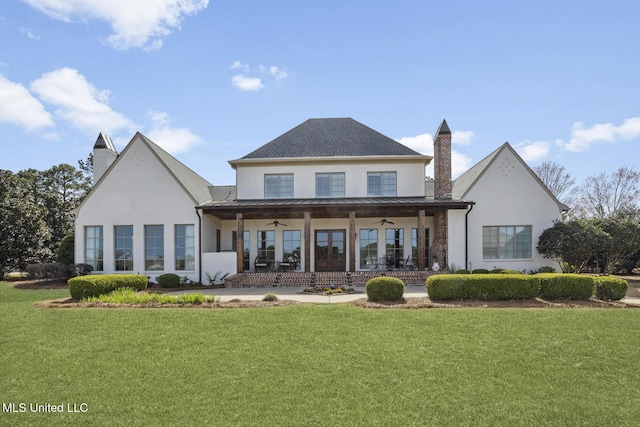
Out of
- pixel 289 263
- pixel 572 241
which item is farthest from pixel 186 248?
pixel 572 241

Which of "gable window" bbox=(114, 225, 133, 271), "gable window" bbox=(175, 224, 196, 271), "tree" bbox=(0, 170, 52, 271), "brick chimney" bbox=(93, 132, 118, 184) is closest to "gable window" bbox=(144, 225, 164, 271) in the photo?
"gable window" bbox=(114, 225, 133, 271)

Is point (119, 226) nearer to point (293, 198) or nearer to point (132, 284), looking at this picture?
point (132, 284)

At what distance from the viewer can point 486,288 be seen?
37.7 ft

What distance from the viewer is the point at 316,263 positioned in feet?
68.2

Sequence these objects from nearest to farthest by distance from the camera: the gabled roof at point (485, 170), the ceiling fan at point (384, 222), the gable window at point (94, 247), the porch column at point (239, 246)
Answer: the porch column at point (239, 246) < the gable window at point (94, 247) < the gabled roof at point (485, 170) < the ceiling fan at point (384, 222)

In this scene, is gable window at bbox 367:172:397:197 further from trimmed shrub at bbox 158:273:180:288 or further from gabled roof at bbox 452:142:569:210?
trimmed shrub at bbox 158:273:180:288

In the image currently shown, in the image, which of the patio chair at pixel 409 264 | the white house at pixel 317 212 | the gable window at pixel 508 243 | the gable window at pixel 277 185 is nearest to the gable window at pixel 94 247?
the white house at pixel 317 212

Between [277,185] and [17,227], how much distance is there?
1506cm

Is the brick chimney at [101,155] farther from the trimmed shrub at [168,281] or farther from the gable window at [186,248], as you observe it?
the trimmed shrub at [168,281]

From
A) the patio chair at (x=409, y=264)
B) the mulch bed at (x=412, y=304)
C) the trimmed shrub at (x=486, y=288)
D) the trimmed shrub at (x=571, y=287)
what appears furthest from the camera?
the patio chair at (x=409, y=264)

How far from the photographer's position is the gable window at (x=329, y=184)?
21.0 metres

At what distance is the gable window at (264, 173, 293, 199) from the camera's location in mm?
21141

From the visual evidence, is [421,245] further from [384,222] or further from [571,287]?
[571,287]

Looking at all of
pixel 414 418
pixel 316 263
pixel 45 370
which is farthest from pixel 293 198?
pixel 414 418
